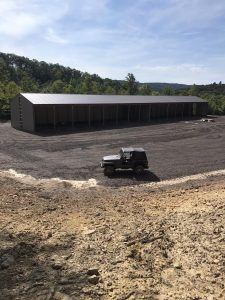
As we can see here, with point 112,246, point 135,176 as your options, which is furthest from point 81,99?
point 112,246

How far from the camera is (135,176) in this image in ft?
73.3

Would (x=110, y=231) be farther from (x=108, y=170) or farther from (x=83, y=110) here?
(x=83, y=110)

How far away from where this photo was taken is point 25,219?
13.7m

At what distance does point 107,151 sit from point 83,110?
2143cm

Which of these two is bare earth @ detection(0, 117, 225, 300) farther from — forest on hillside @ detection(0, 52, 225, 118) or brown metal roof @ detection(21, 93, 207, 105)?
forest on hillside @ detection(0, 52, 225, 118)

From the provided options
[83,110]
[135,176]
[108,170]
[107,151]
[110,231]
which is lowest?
[107,151]

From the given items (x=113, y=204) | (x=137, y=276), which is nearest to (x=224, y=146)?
(x=113, y=204)

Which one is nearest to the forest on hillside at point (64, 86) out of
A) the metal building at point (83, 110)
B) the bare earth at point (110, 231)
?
the metal building at point (83, 110)

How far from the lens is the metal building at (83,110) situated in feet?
→ 147

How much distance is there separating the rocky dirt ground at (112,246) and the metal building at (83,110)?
2848cm

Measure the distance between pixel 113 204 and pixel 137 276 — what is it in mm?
6860

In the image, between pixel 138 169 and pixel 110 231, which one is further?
pixel 138 169

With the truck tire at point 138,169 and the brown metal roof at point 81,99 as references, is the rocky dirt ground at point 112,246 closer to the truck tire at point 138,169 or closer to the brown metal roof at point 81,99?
the truck tire at point 138,169

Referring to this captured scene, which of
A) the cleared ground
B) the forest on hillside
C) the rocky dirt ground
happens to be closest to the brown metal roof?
the cleared ground
